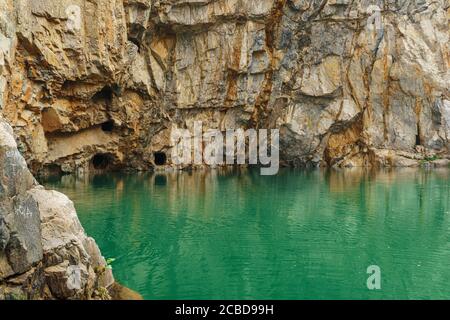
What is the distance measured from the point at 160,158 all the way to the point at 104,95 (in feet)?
40.1

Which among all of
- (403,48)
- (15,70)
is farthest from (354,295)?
(403,48)

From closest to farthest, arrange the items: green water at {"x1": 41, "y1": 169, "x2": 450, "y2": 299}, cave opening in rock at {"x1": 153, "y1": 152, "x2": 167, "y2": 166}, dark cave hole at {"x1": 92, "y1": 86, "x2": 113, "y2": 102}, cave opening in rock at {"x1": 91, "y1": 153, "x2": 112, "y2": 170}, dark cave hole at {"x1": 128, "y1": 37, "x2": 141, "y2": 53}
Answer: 1. green water at {"x1": 41, "y1": 169, "x2": 450, "y2": 299}
2. dark cave hole at {"x1": 92, "y1": 86, "x2": 113, "y2": 102}
3. dark cave hole at {"x1": 128, "y1": 37, "x2": 141, "y2": 53}
4. cave opening in rock at {"x1": 91, "y1": 153, "x2": 112, "y2": 170}
5. cave opening in rock at {"x1": 153, "y1": 152, "x2": 167, "y2": 166}

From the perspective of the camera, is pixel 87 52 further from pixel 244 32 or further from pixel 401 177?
pixel 401 177

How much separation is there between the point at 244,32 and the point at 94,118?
1691 centimetres

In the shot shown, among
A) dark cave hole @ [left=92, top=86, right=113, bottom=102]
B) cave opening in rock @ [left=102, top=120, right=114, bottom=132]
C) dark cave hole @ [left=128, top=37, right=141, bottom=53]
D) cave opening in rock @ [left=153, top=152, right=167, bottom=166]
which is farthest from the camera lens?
cave opening in rock @ [left=153, top=152, right=167, bottom=166]

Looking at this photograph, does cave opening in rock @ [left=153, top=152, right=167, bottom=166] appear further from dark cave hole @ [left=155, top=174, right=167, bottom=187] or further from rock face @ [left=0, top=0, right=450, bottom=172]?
dark cave hole @ [left=155, top=174, right=167, bottom=187]

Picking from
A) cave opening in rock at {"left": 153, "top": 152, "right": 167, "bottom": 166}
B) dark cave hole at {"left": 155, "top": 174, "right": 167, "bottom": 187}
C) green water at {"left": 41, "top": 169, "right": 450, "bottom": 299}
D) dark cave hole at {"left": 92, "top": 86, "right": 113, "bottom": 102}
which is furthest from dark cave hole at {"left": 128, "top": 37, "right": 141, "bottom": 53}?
green water at {"left": 41, "top": 169, "right": 450, "bottom": 299}

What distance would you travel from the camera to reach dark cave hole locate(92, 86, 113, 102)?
3613 centimetres

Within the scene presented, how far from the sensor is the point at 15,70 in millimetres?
25203

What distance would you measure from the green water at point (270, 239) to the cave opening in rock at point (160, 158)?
48.3 ft

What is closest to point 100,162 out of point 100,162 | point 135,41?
point 100,162

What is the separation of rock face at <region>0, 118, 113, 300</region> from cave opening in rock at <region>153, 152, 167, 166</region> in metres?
36.4

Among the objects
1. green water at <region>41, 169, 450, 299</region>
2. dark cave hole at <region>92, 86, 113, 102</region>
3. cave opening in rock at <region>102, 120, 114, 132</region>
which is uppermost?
dark cave hole at <region>92, 86, 113, 102</region>

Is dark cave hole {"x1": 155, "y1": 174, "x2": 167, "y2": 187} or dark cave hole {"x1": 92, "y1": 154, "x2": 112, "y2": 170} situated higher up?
dark cave hole {"x1": 92, "y1": 154, "x2": 112, "y2": 170}
